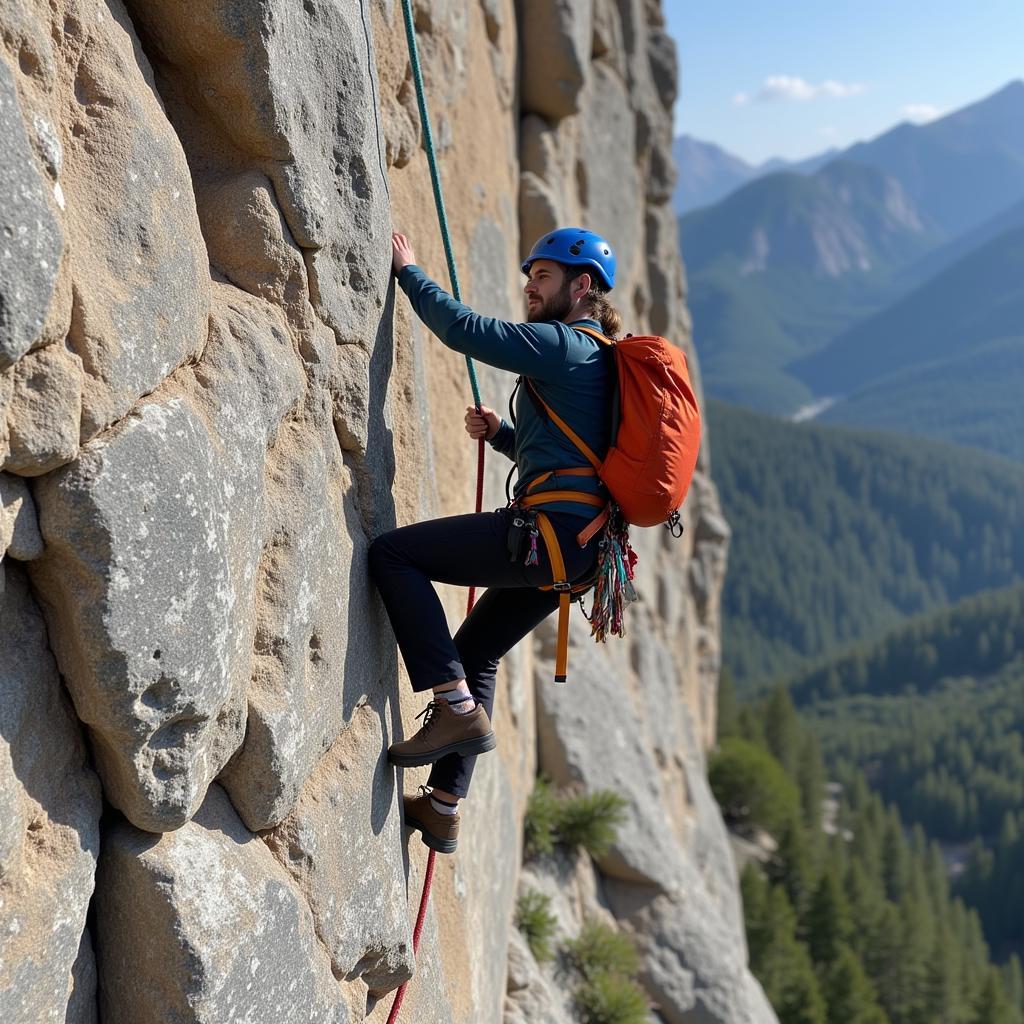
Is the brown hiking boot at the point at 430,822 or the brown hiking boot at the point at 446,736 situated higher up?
the brown hiking boot at the point at 446,736

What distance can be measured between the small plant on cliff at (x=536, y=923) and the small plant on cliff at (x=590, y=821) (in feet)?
4.74

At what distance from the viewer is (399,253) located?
5.77m

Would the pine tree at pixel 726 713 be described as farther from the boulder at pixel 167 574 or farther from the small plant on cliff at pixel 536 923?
the boulder at pixel 167 574

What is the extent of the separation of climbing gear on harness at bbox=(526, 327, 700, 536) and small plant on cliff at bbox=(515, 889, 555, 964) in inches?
240

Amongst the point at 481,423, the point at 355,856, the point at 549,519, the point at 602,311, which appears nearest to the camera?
the point at 355,856

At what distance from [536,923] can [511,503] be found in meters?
6.02

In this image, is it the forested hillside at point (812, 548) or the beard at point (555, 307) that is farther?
the forested hillside at point (812, 548)

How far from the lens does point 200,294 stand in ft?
13.6

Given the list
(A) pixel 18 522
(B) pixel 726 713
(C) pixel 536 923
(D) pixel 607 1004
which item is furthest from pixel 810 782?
(A) pixel 18 522

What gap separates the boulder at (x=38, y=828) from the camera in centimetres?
330

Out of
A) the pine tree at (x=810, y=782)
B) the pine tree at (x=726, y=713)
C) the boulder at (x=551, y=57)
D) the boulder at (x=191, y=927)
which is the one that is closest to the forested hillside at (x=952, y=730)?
the pine tree at (x=726, y=713)

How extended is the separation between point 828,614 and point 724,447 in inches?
1339

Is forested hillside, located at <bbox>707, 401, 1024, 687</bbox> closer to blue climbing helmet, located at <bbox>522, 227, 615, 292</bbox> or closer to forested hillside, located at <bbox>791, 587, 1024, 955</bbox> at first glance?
forested hillside, located at <bbox>791, 587, 1024, 955</bbox>

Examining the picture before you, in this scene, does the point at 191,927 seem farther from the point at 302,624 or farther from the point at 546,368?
the point at 546,368
